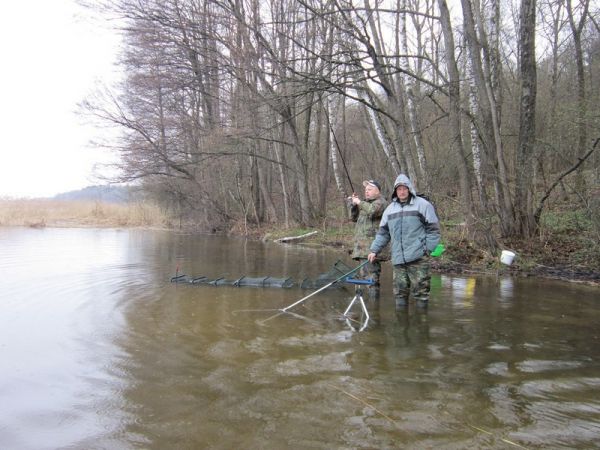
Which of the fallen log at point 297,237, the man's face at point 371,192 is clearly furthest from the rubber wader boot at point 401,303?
the fallen log at point 297,237

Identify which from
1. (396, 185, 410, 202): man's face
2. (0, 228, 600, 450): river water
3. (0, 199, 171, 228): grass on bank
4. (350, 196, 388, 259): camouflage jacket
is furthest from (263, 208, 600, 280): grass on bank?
(0, 199, 171, 228): grass on bank

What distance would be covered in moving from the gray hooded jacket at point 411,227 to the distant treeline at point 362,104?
3.68 metres

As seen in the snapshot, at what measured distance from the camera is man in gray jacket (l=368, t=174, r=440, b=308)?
6.07 metres

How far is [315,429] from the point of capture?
2.98 m

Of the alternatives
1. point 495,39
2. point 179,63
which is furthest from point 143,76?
point 495,39

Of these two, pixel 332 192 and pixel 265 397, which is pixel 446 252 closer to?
pixel 265 397

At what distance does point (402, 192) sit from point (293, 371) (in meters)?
3.13

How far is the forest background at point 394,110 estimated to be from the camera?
33.0 ft

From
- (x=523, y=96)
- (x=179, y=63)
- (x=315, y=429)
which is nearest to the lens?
(x=315, y=429)

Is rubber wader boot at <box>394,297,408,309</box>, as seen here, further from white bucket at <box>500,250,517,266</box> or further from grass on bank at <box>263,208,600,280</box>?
white bucket at <box>500,250,517,266</box>

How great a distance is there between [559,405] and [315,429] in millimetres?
1849

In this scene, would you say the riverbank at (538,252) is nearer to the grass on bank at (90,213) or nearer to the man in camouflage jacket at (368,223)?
Answer: the man in camouflage jacket at (368,223)

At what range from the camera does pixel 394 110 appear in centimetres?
1126

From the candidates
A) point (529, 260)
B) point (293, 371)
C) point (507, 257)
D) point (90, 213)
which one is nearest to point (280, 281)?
A: point (293, 371)
